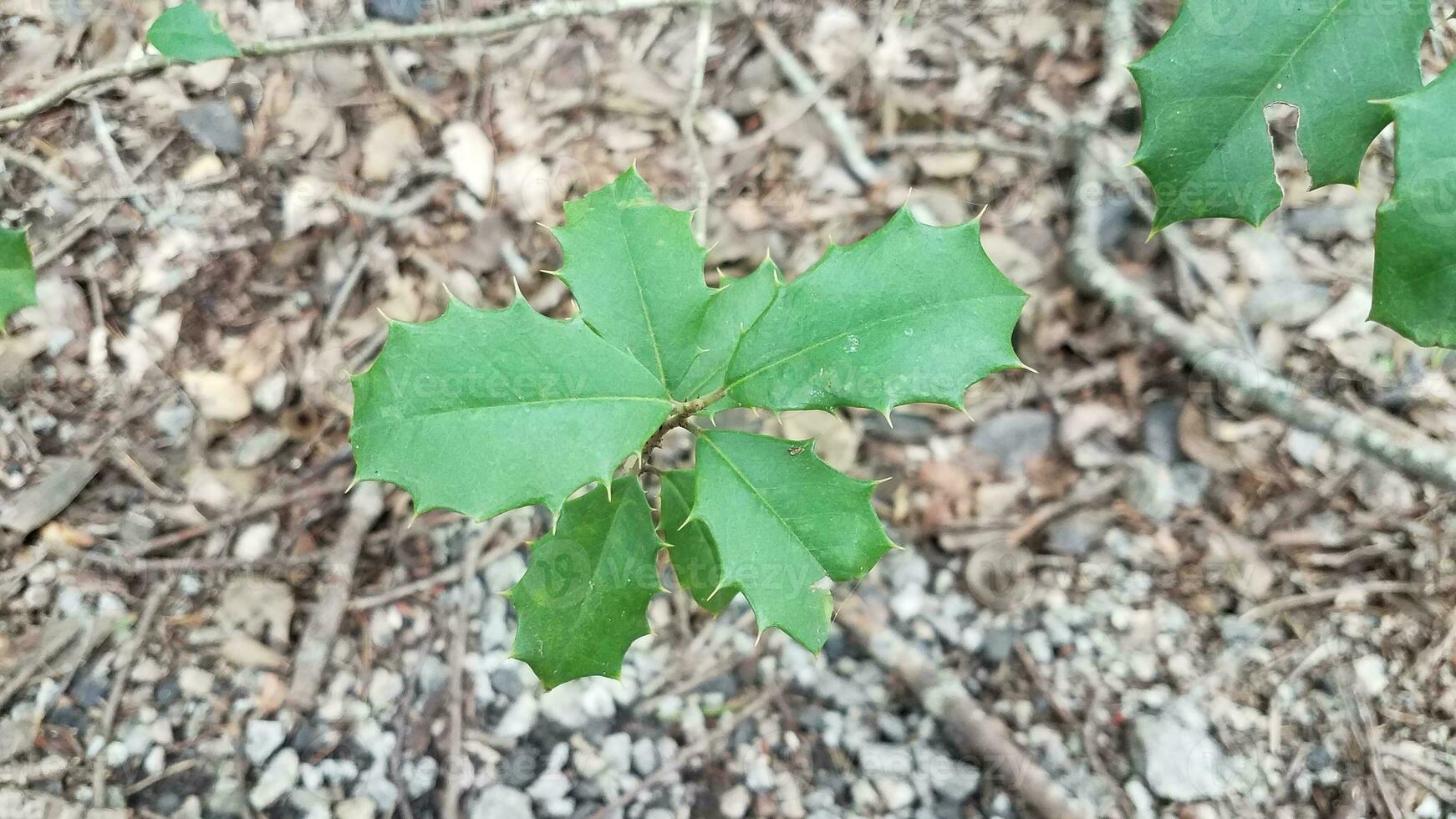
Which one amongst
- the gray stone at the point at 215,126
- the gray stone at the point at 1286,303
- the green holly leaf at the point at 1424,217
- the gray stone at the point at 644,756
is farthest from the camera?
the gray stone at the point at 1286,303

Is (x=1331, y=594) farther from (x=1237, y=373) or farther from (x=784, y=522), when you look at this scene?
(x=784, y=522)

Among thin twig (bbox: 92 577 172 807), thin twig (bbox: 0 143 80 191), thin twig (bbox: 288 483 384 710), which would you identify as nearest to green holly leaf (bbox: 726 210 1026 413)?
thin twig (bbox: 288 483 384 710)

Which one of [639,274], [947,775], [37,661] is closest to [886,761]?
[947,775]

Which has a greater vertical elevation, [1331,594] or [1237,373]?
[1237,373]

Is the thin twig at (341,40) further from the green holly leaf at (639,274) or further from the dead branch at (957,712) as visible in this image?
the dead branch at (957,712)

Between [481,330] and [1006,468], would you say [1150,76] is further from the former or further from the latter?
[1006,468]

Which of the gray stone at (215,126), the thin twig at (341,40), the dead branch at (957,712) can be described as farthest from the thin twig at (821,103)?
the gray stone at (215,126)
